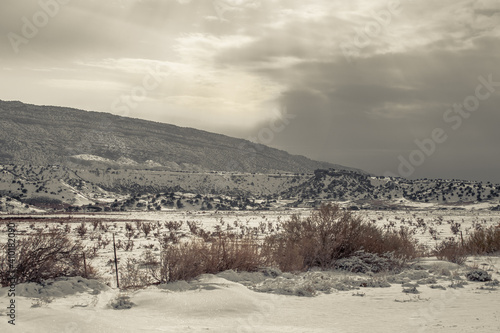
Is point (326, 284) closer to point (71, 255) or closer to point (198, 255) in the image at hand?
point (198, 255)

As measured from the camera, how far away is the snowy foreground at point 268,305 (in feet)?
24.6

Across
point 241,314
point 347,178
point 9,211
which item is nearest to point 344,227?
point 241,314

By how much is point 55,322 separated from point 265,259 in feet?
23.5

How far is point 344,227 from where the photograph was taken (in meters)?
14.4

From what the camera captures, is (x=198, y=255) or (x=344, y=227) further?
(x=344, y=227)

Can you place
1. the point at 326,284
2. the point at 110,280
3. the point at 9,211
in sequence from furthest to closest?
1. the point at 9,211
2. the point at 110,280
3. the point at 326,284

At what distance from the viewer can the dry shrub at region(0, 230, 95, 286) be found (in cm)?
1027

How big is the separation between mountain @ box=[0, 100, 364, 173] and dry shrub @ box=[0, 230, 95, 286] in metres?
103

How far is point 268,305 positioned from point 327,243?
5.11 metres

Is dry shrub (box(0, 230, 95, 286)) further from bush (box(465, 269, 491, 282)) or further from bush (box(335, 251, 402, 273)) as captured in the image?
bush (box(465, 269, 491, 282))

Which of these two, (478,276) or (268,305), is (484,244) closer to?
(478,276)

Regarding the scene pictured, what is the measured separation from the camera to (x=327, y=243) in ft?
45.9

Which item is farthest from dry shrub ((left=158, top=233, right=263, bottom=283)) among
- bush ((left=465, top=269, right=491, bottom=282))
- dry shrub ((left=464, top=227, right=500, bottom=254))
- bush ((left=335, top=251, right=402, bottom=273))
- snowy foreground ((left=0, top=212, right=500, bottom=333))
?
dry shrub ((left=464, top=227, right=500, bottom=254))

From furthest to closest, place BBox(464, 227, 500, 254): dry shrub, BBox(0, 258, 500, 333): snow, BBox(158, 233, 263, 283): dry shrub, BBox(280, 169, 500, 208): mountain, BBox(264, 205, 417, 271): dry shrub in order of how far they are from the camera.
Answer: BBox(280, 169, 500, 208): mountain → BBox(464, 227, 500, 254): dry shrub → BBox(264, 205, 417, 271): dry shrub → BBox(158, 233, 263, 283): dry shrub → BBox(0, 258, 500, 333): snow
